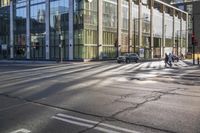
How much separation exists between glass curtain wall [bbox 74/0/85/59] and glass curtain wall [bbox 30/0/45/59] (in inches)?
370

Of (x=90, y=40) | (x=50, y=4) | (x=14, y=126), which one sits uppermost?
(x=50, y=4)

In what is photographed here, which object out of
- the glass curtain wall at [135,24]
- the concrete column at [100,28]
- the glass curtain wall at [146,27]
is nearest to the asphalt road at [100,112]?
the concrete column at [100,28]

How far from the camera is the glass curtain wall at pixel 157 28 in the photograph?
297 feet

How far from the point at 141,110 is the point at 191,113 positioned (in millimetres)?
1427

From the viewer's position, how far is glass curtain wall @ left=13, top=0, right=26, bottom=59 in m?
73.9

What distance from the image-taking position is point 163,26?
9562 cm

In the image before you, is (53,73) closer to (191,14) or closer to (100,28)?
(100,28)

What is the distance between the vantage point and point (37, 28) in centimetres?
7012

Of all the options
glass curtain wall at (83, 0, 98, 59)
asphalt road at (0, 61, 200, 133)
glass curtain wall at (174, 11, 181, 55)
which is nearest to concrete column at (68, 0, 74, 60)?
glass curtain wall at (83, 0, 98, 59)

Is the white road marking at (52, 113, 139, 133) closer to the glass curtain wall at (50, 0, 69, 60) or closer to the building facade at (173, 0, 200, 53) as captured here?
the glass curtain wall at (50, 0, 69, 60)

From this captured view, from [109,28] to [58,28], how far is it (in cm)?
1043

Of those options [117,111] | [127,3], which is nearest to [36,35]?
[127,3]

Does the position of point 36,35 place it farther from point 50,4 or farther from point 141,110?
point 141,110

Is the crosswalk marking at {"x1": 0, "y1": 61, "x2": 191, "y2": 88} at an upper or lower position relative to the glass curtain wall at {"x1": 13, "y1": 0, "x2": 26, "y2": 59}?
lower
